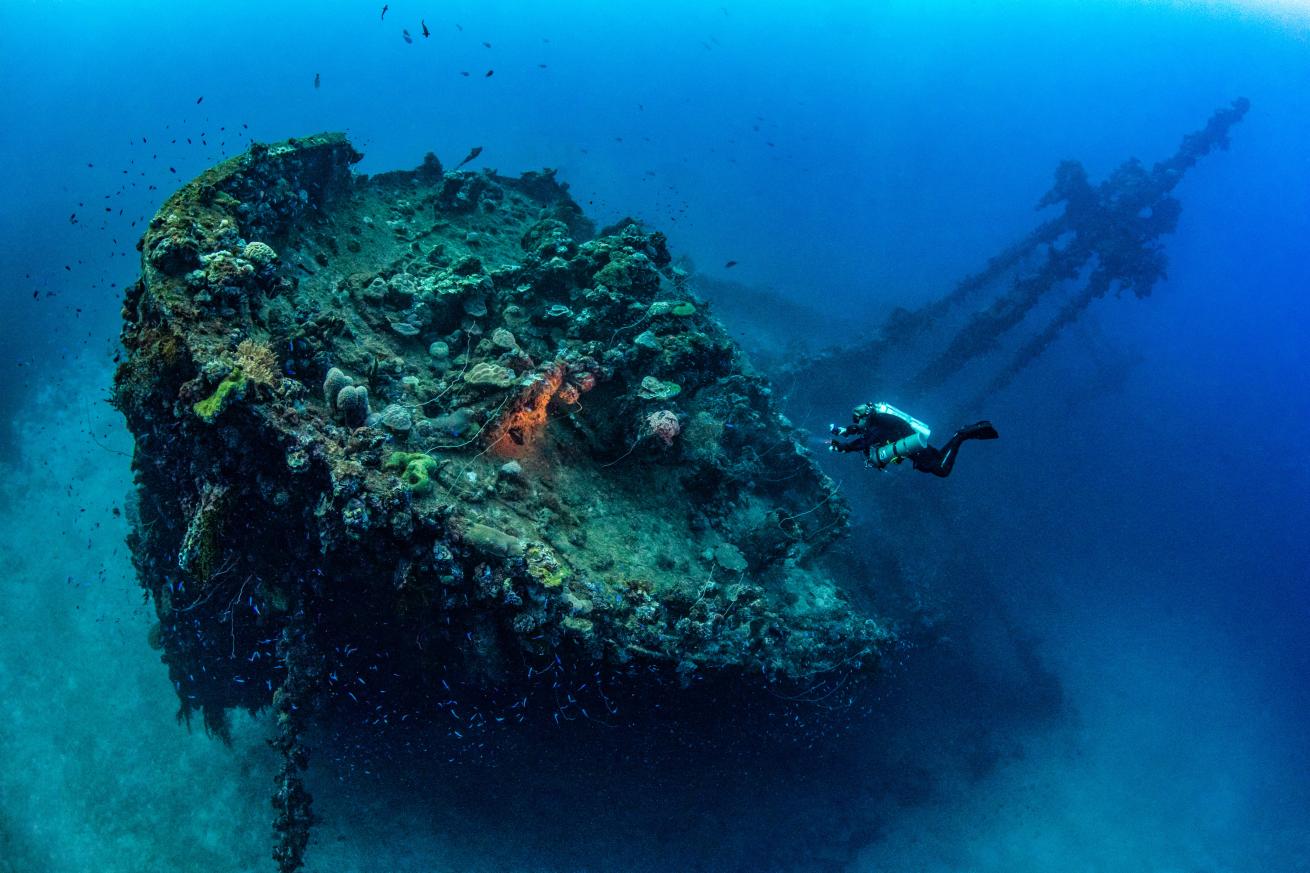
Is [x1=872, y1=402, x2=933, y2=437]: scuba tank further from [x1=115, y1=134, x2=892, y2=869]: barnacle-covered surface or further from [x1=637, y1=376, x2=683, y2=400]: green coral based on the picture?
[x1=637, y1=376, x2=683, y2=400]: green coral

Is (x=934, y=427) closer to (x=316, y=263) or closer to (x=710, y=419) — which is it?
(x=710, y=419)

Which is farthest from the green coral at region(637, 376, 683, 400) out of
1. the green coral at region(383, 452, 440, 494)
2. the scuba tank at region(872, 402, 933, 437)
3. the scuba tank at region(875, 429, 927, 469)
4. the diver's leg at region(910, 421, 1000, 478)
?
the diver's leg at region(910, 421, 1000, 478)

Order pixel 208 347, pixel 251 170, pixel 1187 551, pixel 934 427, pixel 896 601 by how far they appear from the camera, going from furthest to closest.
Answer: pixel 1187 551
pixel 934 427
pixel 896 601
pixel 251 170
pixel 208 347

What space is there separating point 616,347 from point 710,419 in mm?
2073

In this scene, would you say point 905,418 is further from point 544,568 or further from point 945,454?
point 544,568

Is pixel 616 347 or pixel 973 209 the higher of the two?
pixel 973 209

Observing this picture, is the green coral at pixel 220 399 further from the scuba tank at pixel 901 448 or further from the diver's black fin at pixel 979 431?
the diver's black fin at pixel 979 431

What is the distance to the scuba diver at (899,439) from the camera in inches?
307

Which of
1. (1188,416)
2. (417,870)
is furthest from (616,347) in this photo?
(1188,416)

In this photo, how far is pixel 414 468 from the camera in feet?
21.2

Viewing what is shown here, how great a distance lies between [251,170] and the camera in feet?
32.1

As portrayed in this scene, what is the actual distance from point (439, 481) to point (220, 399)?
7.83 ft

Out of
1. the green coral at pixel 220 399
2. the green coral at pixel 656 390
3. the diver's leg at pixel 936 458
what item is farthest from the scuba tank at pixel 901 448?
the green coral at pixel 220 399

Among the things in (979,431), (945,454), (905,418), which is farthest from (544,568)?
(979,431)
